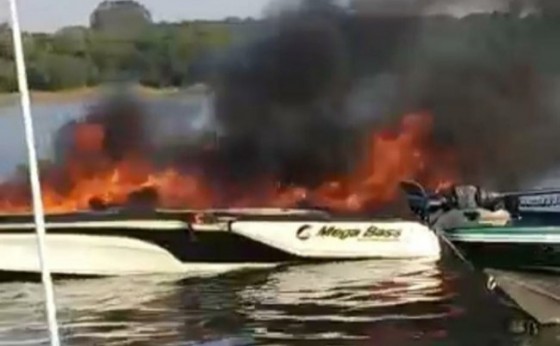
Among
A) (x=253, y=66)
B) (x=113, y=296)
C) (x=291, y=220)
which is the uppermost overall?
(x=253, y=66)

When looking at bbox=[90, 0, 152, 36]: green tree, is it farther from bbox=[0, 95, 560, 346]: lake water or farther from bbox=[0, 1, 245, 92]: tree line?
bbox=[0, 95, 560, 346]: lake water

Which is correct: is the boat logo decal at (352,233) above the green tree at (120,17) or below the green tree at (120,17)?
below

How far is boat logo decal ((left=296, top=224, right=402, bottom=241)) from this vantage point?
1054cm

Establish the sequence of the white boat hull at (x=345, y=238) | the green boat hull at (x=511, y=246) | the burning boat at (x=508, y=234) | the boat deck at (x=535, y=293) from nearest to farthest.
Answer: the boat deck at (x=535, y=293)
the burning boat at (x=508, y=234)
the green boat hull at (x=511, y=246)
the white boat hull at (x=345, y=238)

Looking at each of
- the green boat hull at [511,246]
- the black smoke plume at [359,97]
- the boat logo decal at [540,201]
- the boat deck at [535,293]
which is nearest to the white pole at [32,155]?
the boat deck at [535,293]

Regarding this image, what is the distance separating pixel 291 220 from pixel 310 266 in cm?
43

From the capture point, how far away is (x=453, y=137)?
13.4m

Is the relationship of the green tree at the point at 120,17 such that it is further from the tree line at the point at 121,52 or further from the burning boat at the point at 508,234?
the burning boat at the point at 508,234

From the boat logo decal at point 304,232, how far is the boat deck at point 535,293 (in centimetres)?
357

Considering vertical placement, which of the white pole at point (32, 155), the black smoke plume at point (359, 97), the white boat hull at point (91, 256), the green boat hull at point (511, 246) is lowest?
the white pole at point (32, 155)

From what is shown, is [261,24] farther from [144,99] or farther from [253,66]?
[144,99]

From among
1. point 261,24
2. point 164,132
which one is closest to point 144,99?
point 164,132

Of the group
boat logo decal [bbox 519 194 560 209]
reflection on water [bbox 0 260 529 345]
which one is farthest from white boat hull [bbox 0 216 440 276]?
boat logo decal [bbox 519 194 560 209]

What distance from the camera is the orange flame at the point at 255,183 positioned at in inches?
514
